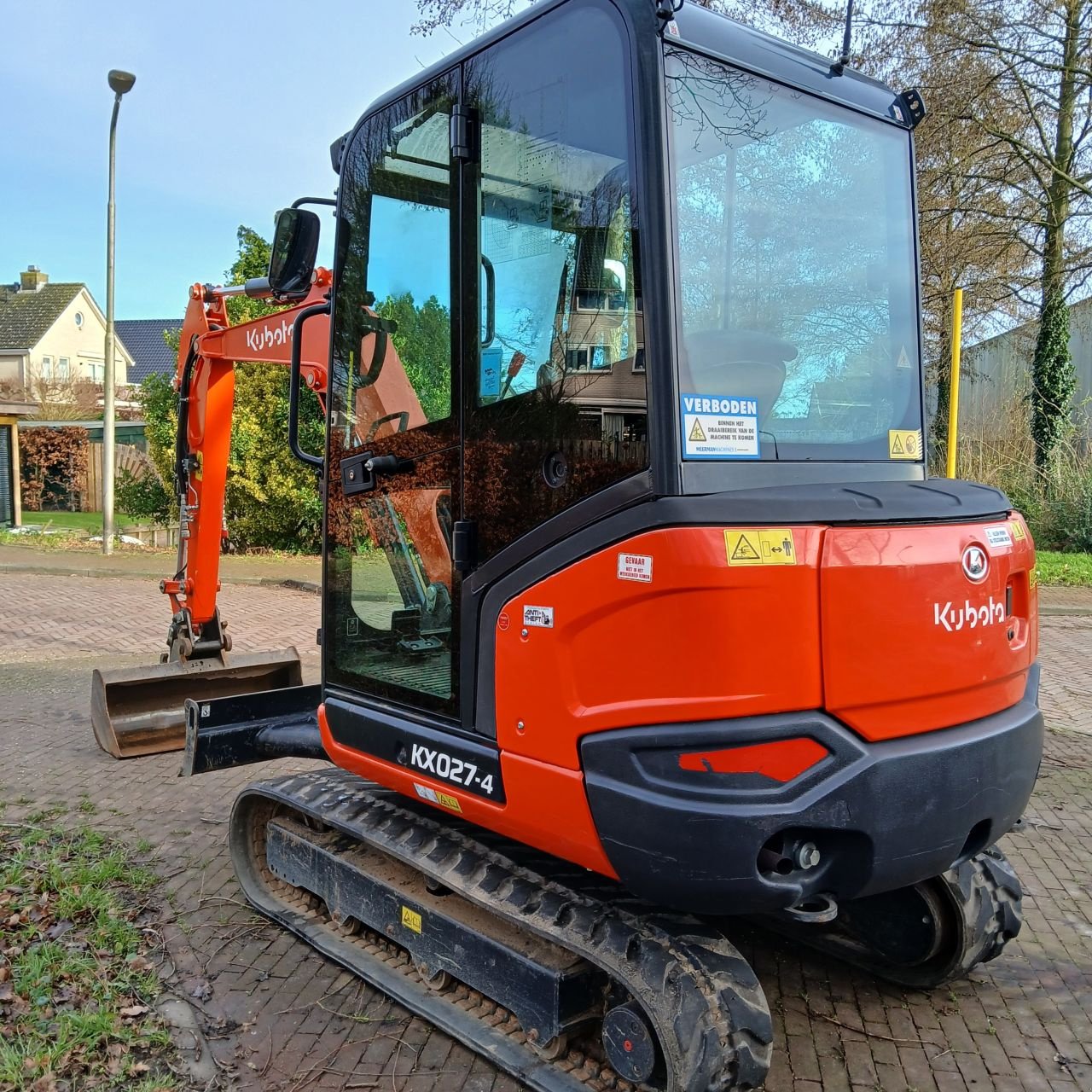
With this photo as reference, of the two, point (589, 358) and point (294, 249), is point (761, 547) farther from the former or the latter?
point (294, 249)

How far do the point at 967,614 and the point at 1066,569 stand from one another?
12142 mm

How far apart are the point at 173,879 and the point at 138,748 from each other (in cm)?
189

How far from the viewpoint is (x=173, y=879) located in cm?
439

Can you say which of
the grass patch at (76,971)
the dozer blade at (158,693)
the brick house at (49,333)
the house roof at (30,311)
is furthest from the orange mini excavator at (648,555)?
the house roof at (30,311)

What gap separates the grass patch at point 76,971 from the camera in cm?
299

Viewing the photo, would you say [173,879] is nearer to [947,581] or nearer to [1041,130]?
[947,581]

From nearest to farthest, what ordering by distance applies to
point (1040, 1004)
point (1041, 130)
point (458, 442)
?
point (458, 442) → point (1040, 1004) → point (1041, 130)

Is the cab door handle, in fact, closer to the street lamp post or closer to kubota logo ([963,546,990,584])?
kubota logo ([963,546,990,584])

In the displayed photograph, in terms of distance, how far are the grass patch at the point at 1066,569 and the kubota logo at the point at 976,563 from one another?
418 inches

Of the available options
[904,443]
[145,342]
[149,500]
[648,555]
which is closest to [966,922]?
[904,443]

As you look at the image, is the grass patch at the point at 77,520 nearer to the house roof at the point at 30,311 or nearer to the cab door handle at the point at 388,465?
the cab door handle at the point at 388,465

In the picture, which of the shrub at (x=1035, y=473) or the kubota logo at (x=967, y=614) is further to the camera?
the shrub at (x=1035, y=473)

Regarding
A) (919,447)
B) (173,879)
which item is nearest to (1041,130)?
(919,447)

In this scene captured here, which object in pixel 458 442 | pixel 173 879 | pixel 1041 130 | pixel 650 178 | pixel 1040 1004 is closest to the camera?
pixel 650 178
